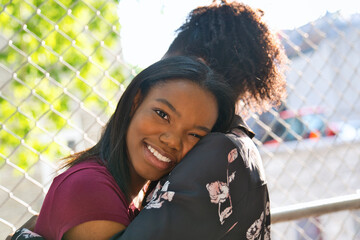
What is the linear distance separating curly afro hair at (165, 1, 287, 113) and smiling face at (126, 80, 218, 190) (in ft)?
0.74

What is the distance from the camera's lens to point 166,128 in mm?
1593

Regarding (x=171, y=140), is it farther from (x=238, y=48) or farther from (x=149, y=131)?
(x=238, y=48)

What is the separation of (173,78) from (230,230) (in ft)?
1.73

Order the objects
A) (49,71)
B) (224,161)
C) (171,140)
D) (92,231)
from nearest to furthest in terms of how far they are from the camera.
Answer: (92,231) < (224,161) < (171,140) < (49,71)

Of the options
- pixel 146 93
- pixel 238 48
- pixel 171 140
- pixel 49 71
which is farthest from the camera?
pixel 49 71

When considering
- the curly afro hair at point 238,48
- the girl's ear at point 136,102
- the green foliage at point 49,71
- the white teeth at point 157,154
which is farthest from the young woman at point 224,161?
the green foliage at point 49,71

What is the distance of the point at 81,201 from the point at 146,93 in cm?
53

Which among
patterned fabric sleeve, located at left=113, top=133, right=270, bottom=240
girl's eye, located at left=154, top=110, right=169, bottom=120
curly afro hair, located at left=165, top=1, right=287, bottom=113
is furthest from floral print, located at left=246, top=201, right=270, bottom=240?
curly afro hair, located at left=165, top=1, right=287, bottom=113

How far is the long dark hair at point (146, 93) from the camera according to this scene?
161cm

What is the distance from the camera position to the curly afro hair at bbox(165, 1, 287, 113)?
1808mm

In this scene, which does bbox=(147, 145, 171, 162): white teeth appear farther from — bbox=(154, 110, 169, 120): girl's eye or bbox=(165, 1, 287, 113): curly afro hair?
bbox=(165, 1, 287, 113): curly afro hair

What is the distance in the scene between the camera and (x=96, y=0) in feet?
9.25

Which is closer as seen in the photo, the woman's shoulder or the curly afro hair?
the woman's shoulder

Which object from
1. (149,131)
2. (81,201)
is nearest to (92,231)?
(81,201)
